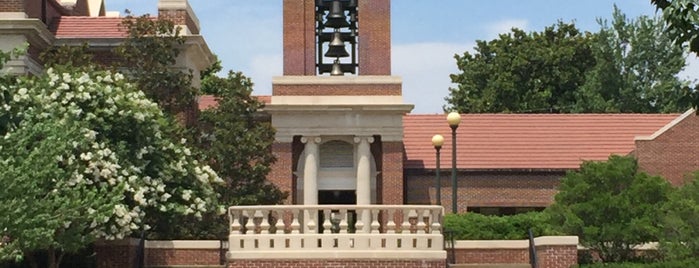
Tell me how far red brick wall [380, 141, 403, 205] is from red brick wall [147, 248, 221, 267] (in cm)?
1753

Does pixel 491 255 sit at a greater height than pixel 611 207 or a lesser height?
lesser

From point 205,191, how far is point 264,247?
183 inches

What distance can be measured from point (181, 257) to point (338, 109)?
17.0 meters

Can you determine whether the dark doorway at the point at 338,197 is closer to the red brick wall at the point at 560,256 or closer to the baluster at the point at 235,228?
the baluster at the point at 235,228

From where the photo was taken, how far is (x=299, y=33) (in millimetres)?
43625

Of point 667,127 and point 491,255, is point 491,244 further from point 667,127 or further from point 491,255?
point 667,127

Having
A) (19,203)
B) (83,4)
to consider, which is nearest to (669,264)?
(19,203)

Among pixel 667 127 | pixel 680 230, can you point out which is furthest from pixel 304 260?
pixel 667 127

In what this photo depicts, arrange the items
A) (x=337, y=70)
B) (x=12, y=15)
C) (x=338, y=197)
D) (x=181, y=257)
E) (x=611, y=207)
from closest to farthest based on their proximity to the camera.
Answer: (x=181, y=257) < (x=611, y=207) < (x=12, y=15) < (x=337, y=70) < (x=338, y=197)

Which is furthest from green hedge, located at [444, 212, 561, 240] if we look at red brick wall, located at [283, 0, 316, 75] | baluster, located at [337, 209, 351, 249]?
red brick wall, located at [283, 0, 316, 75]

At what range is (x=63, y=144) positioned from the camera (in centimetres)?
2519

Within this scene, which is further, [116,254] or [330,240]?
[116,254]

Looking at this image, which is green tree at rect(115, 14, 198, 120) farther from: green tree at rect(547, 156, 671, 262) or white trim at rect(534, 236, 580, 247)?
white trim at rect(534, 236, 580, 247)

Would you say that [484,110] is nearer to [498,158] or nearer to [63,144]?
[498,158]
